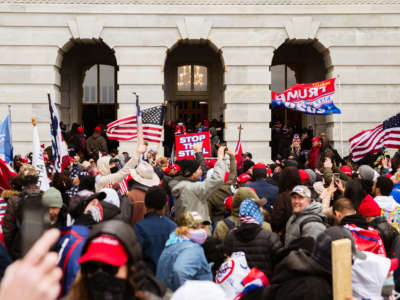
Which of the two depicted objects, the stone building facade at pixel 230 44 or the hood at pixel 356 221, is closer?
the hood at pixel 356 221

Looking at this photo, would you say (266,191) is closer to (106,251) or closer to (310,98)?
(106,251)

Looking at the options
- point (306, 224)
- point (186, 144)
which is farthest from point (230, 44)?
point (306, 224)

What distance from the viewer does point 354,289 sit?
144 inches

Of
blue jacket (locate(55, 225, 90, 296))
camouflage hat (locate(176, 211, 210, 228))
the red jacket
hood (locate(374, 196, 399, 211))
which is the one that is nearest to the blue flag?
camouflage hat (locate(176, 211, 210, 228))

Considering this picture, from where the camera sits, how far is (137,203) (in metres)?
6.58

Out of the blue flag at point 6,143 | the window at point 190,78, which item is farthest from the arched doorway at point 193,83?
the blue flag at point 6,143

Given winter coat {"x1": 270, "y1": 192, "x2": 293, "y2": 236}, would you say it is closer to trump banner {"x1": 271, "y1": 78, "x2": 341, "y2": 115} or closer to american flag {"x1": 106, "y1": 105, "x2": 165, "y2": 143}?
american flag {"x1": 106, "y1": 105, "x2": 165, "y2": 143}

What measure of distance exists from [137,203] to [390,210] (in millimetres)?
3642

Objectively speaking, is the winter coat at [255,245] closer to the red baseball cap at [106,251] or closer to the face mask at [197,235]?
the face mask at [197,235]

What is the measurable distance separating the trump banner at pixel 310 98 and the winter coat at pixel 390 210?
27.4 ft

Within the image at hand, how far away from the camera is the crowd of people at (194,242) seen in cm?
251

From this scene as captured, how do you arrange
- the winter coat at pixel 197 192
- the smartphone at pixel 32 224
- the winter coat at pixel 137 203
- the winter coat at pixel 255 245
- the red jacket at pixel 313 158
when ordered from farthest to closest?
the red jacket at pixel 313 158, the winter coat at pixel 137 203, the winter coat at pixel 197 192, the winter coat at pixel 255 245, the smartphone at pixel 32 224

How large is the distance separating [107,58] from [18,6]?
553 cm

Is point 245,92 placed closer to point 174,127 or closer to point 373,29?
point 174,127
